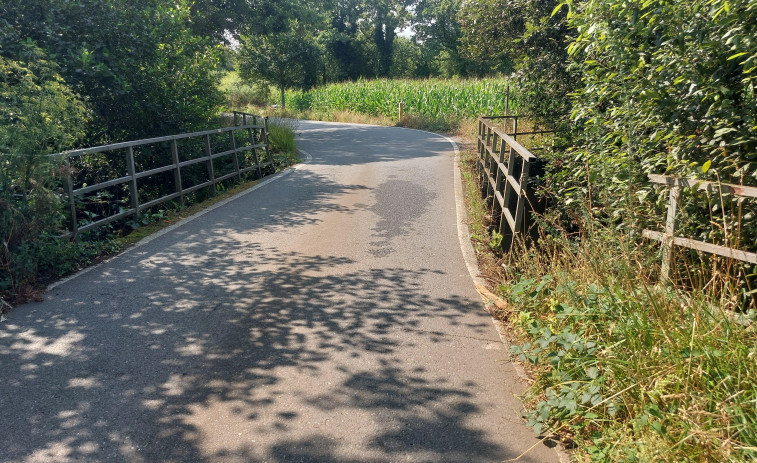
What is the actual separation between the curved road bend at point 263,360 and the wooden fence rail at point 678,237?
1.44 metres

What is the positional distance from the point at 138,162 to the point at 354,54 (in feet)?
172

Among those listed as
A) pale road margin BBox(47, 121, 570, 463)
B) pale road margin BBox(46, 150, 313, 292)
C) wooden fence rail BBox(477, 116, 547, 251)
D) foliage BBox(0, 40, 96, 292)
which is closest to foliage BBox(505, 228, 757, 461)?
pale road margin BBox(47, 121, 570, 463)

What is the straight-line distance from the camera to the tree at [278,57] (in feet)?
142

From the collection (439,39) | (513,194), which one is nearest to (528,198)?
(513,194)

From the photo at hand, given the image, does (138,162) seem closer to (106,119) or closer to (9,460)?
(106,119)

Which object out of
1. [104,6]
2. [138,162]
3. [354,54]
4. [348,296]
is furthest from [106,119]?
[354,54]

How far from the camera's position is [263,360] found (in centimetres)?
479

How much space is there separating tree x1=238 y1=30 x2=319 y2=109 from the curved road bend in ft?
122

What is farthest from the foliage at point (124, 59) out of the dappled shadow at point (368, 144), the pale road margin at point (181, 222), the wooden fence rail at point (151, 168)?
the dappled shadow at point (368, 144)

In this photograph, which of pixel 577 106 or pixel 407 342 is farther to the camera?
pixel 577 106

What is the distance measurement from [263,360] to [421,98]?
1258 inches

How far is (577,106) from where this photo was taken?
22.4 ft

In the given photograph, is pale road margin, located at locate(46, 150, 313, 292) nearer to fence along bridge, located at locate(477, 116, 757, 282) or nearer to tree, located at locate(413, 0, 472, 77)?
fence along bridge, located at locate(477, 116, 757, 282)

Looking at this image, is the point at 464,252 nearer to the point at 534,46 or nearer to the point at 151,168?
the point at 534,46
